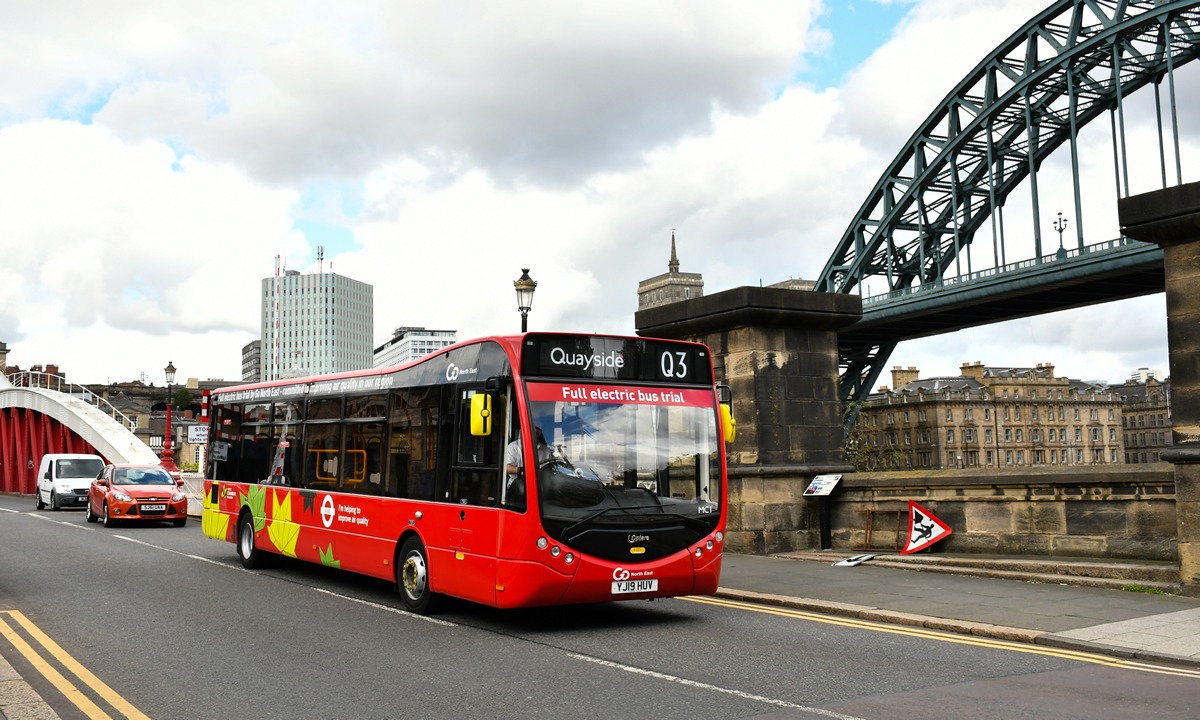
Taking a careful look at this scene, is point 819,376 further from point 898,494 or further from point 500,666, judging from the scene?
point 500,666

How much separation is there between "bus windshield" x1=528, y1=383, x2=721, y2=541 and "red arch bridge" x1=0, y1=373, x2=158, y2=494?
29891 mm

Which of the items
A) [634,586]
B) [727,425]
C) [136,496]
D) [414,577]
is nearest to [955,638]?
[634,586]

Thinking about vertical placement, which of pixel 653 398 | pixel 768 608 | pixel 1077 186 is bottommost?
pixel 768 608

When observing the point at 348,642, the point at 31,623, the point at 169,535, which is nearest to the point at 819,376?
the point at 348,642

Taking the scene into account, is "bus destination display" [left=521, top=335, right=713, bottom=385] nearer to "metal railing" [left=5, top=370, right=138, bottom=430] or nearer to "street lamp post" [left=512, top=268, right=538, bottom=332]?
"street lamp post" [left=512, top=268, right=538, bottom=332]

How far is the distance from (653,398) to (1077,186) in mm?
56574

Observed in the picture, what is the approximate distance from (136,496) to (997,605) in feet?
62.1

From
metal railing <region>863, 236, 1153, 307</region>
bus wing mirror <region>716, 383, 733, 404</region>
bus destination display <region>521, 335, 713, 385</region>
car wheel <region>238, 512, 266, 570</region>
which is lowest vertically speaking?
car wheel <region>238, 512, 266, 570</region>

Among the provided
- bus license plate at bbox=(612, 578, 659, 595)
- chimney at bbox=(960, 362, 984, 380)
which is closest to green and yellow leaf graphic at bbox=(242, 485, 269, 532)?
bus license plate at bbox=(612, 578, 659, 595)

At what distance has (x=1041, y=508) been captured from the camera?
10984mm

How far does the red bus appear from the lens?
27.0ft

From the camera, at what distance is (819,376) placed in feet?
47.2

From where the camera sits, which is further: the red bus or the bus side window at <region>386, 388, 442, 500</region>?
the bus side window at <region>386, 388, 442, 500</region>

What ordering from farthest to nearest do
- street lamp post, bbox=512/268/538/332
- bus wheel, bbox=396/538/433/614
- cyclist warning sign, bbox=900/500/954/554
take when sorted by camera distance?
street lamp post, bbox=512/268/538/332 → cyclist warning sign, bbox=900/500/954/554 → bus wheel, bbox=396/538/433/614
